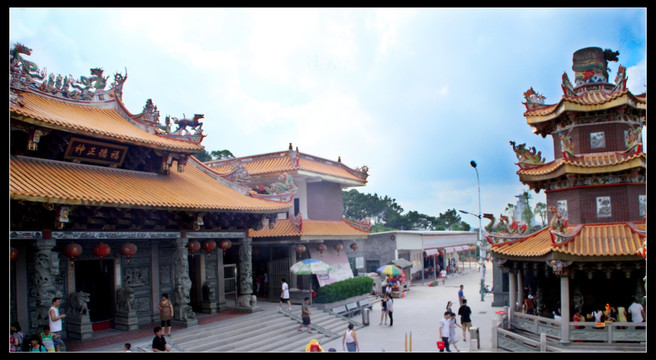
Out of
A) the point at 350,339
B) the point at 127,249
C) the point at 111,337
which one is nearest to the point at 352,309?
the point at 350,339

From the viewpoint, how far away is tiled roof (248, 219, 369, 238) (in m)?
23.5

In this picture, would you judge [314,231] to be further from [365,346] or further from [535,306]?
[535,306]

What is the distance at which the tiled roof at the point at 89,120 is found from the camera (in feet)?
45.2

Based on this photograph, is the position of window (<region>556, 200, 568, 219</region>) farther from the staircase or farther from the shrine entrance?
the shrine entrance

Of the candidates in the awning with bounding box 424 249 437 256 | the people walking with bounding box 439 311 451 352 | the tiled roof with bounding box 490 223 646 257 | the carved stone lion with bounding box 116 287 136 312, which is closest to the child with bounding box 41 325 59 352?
the carved stone lion with bounding box 116 287 136 312

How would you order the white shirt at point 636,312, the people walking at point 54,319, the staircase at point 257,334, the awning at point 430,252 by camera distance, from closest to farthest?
the people walking at point 54,319 < the white shirt at point 636,312 < the staircase at point 257,334 < the awning at point 430,252

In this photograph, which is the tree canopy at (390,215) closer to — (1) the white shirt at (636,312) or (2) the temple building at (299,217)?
(2) the temple building at (299,217)

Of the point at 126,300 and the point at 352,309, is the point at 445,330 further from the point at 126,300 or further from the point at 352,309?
the point at 126,300

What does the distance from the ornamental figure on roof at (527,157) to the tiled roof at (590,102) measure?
3.52 feet

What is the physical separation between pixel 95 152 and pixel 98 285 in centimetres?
427

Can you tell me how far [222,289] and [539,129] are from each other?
13.3 meters

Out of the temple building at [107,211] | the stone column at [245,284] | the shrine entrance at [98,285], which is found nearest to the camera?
the temple building at [107,211]

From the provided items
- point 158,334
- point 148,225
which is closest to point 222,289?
point 148,225

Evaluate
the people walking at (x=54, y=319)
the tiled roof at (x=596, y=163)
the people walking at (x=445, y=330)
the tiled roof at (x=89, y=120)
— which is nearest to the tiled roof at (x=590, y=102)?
the tiled roof at (x=596, y=163)
